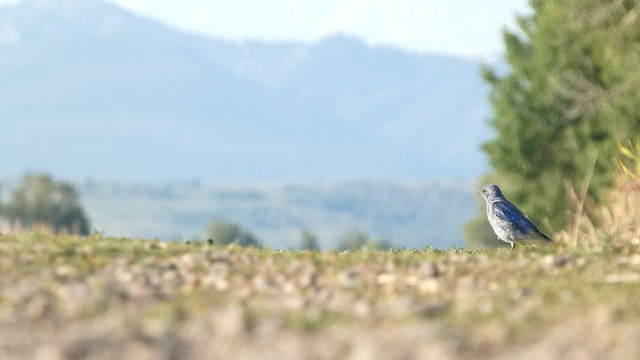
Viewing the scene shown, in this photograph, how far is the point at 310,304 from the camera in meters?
7.58

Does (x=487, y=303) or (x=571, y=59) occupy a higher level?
(x=571, y=59)

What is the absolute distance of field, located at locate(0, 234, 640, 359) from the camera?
6.09 meters

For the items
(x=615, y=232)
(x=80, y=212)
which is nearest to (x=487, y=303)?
(x=615, y=232)

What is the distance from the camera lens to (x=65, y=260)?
10.0m

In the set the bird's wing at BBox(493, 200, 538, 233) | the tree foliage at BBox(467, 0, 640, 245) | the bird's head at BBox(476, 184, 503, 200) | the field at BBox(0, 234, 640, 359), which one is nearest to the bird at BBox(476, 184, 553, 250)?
the bird's wing at BBox(493, 200, 538, 233)

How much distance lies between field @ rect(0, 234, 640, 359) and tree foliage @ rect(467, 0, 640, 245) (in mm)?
35409

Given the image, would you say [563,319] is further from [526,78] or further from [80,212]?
[80,212]

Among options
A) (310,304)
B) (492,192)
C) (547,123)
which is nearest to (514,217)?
(492,192)

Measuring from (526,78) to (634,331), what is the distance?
1961 inches

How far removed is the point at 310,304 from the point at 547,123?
47431 mm

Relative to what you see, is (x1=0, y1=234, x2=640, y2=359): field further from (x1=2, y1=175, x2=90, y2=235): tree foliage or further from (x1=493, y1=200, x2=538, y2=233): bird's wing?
(x1=2, y1=175, x2=90, y2=235): tree foliage

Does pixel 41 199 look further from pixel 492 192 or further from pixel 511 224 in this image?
pixel 511 224

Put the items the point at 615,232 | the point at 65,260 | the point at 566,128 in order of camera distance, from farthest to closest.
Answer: the point at 566,128 < the point at 615,232 < the point at 65,260

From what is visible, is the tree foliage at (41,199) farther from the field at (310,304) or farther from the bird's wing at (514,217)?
the field at (310,304)
